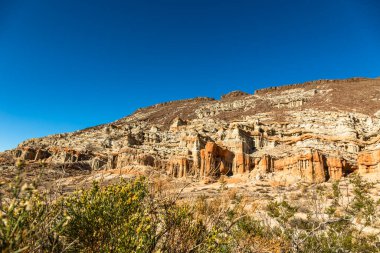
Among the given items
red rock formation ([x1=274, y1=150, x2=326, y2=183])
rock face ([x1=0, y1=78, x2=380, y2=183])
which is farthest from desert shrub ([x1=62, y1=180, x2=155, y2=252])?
red rock formation ([x1=274, y1=150, x2=326, y2=183])

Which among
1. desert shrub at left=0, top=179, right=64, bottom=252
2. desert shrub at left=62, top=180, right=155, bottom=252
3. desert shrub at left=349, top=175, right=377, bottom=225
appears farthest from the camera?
desert shrub at left=349, top=175, right=377, bottom=225

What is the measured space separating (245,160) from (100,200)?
49.1m

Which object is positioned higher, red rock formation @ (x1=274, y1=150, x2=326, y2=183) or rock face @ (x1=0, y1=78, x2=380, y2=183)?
rock face @ (x1=0, y1=78, x2=380, y2=183)

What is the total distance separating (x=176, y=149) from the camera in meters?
57.4

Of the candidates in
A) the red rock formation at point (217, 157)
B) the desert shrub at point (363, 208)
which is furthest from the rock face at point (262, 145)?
the desert shrub at point (363, 208)

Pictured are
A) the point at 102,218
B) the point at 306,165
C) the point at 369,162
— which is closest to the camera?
the point at 102,218

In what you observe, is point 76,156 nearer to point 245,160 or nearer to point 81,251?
point 245,160

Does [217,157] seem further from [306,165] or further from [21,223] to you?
[21,223]

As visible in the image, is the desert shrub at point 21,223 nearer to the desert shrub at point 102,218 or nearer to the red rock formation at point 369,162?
the desert shrub at point 102,218

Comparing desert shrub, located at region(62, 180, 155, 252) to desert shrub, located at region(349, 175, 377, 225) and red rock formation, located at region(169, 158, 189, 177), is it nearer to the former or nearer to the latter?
desert shrub, located at region(349, 175, 377, 225)

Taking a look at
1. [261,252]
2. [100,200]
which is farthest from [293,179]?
[100,200]

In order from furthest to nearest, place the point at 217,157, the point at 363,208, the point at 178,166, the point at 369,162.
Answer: the point at 217,157, the point at 178,166, the point at 369,162, the point at 363,208

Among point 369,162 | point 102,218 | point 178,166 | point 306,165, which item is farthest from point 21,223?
point 369,162

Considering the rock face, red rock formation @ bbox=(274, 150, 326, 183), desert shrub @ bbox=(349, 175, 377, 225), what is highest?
the rock face
